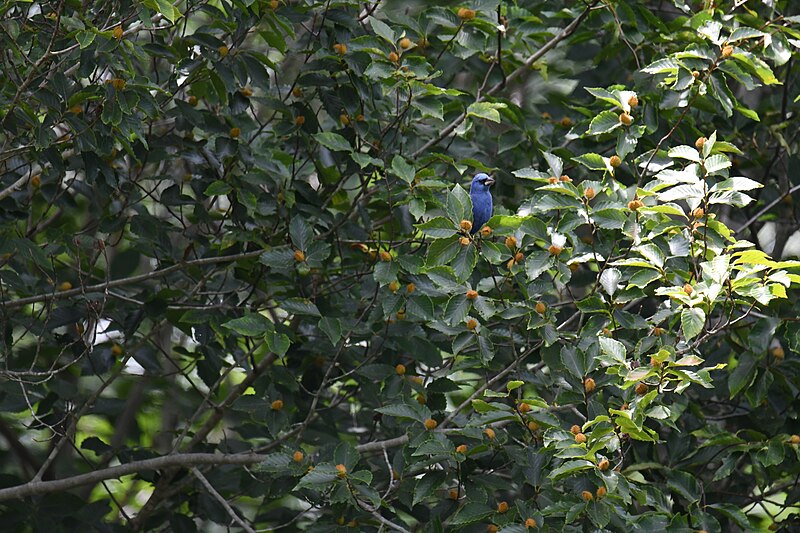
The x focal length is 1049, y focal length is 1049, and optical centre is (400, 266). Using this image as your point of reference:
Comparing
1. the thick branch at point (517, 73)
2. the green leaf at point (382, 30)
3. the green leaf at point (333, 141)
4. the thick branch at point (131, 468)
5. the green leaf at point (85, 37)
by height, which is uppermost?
the green leaf at point (85, 37)

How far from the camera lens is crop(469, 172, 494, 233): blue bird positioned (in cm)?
395

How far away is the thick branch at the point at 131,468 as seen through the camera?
370 centimetres

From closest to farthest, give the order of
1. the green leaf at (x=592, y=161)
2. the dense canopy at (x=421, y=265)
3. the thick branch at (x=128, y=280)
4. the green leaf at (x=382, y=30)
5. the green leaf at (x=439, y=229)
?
the green leaf at (x=439, y=229)
the dense canopy at (x=421, y=265)
the green leaf at (x=592, y=161)
the green leaf at (x=382, y=30)
the thick branch at (x=128, y=280)

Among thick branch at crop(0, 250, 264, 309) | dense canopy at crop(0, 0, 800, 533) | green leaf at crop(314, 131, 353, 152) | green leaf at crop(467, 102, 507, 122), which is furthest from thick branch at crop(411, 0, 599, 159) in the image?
thick branch at crop(0, 250, 264, 309)

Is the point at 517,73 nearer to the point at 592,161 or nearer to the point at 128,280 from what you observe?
the point at 592,161

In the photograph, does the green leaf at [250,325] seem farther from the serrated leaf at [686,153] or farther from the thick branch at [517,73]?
the serrated leaf at [686,153]

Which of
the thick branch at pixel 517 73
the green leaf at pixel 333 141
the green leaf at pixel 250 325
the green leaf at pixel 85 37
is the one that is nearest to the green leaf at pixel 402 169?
the green leaf at pixel 333 141

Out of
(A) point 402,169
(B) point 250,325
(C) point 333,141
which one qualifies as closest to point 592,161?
(A) point 402,169

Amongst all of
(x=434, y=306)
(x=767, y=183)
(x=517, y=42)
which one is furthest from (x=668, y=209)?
(x=767, y=183)

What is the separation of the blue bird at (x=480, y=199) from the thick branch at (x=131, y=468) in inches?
47.1

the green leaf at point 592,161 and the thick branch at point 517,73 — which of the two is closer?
the green leaf at point 592,161

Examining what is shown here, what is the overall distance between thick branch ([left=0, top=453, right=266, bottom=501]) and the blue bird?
120 centimetres

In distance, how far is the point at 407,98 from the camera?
374 cm

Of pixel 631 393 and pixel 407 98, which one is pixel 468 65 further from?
pixel 631 393
